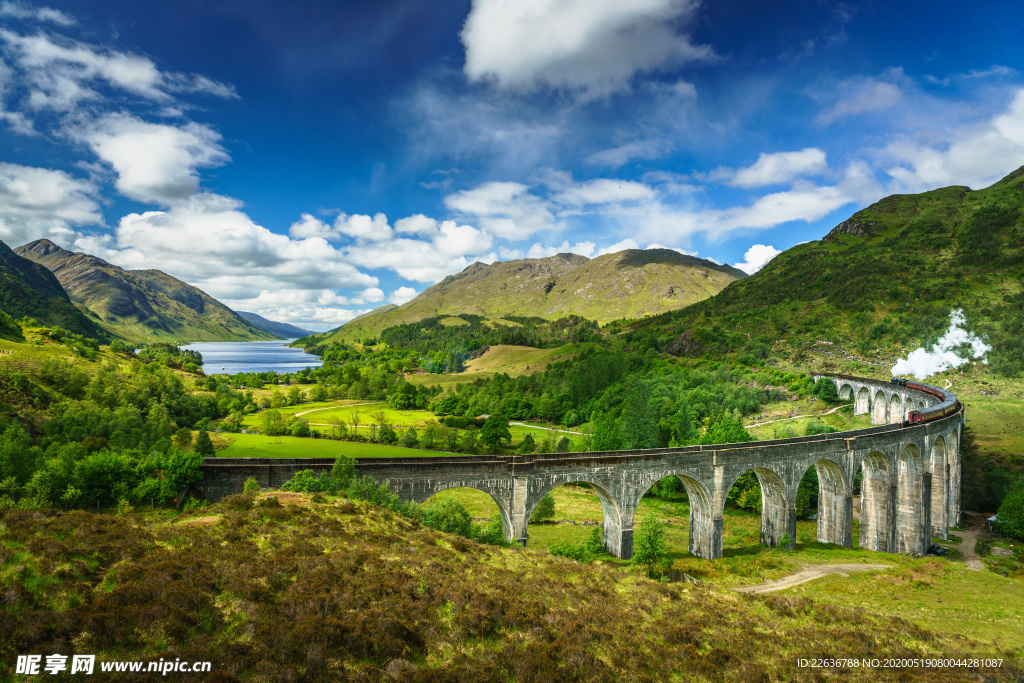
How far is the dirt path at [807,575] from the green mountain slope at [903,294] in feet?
275

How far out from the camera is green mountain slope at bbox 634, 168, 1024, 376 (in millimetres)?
113125

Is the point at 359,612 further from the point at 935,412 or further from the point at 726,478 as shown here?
the point at 935,412

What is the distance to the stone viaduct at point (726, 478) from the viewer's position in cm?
3609

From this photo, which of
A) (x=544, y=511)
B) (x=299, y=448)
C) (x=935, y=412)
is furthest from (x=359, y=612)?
(x=935, y=412)

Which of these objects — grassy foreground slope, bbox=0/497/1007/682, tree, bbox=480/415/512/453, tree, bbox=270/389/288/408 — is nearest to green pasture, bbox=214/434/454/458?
tree, bbox=480/415/512/453

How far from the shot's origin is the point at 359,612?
655 inches

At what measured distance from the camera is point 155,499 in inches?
1243

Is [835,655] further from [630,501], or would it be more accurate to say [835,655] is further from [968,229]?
[968,229]

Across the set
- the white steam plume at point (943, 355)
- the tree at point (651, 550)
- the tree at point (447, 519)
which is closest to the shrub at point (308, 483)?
the tree at point (447, 519)

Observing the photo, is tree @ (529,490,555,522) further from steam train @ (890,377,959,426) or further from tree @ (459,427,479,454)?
steam train @ (890,377,959,426)

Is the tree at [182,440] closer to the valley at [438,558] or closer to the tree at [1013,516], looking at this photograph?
the valley at [438,558]

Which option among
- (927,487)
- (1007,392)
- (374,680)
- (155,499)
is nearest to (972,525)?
(927,487)

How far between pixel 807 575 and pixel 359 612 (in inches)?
1464

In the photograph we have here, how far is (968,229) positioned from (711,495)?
7746 inches
